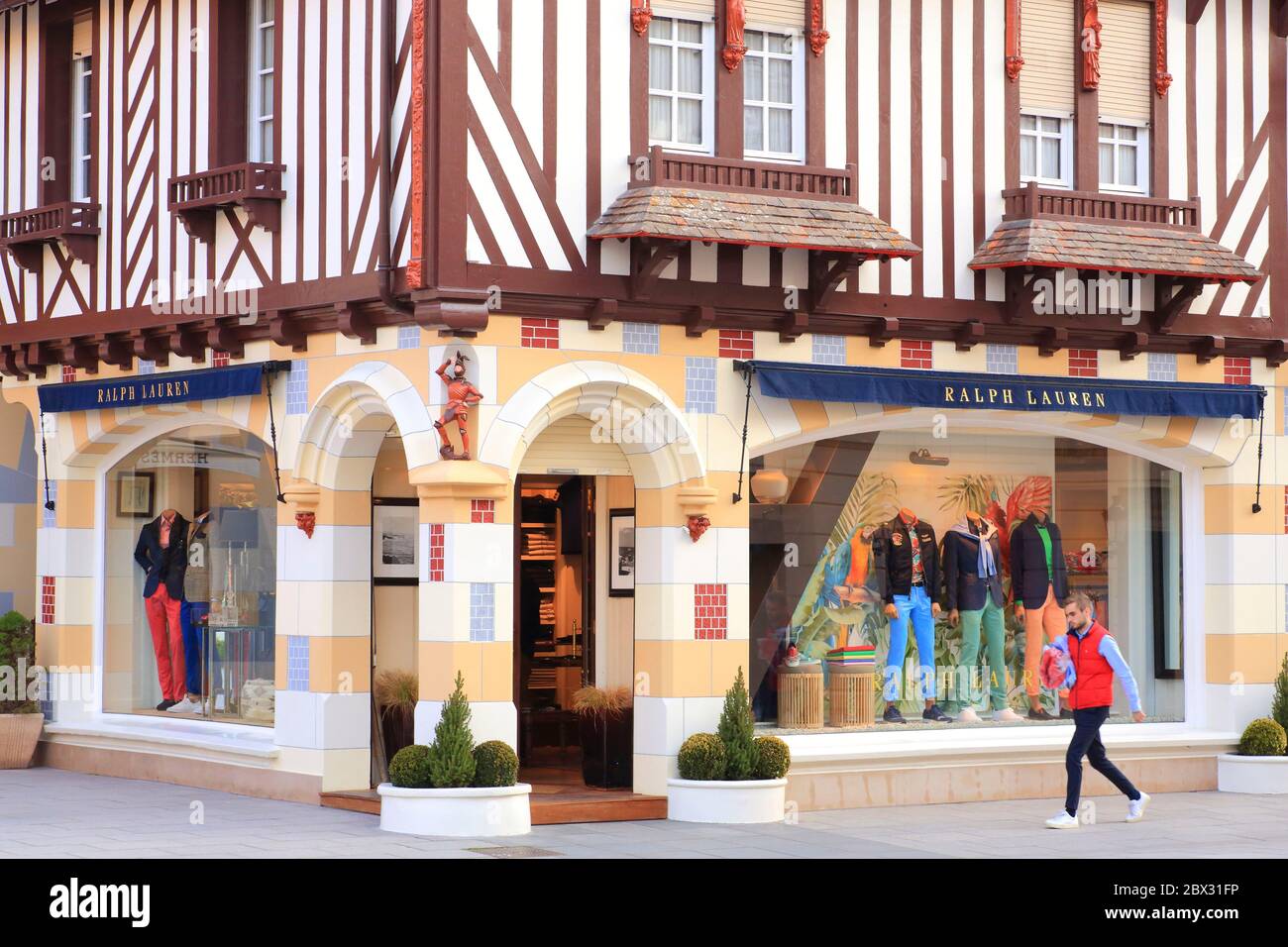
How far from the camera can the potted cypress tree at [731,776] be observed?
15984 mm

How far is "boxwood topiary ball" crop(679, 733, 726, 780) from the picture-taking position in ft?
52.7

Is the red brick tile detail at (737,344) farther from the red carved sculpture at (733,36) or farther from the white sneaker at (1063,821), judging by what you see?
the white sneaker at (1063,821)

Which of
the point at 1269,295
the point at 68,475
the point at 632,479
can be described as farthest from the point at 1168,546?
the point at 68,475

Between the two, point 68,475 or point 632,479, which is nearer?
point 632,479

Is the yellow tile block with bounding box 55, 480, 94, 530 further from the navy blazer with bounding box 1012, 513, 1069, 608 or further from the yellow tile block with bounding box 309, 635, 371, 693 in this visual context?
the navy blazer with bounding box 1012, 513, 1069, 608

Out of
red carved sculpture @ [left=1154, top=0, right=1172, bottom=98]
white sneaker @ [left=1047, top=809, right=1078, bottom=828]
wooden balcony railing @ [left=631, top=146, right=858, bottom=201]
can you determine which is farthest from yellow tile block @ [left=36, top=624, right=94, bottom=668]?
red carved sculpture @ [left=1154, top=0, right=1172, bottom=98]

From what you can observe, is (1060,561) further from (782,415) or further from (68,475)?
(68,475)

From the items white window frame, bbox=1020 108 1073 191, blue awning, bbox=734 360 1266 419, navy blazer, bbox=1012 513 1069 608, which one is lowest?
navy blazer, bbox=1012 513 1069 608

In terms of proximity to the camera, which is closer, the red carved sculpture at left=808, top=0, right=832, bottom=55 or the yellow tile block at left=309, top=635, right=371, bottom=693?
the yellow tile block at left=309, top=635, right=371, bottom=693

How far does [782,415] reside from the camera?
17.1 metres

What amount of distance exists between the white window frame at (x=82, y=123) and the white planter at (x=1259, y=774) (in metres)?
12.3

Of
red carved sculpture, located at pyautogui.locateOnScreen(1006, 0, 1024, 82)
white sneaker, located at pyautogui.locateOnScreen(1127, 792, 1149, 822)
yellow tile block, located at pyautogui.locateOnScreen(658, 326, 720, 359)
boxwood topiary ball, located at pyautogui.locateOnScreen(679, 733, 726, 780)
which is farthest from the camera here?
red carved sculpture, located at pyautogui.locateOnScreen(1006, 0, 1024, 82)

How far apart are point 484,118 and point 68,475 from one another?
22.7ft

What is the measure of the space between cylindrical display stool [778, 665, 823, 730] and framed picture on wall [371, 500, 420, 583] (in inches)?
134
